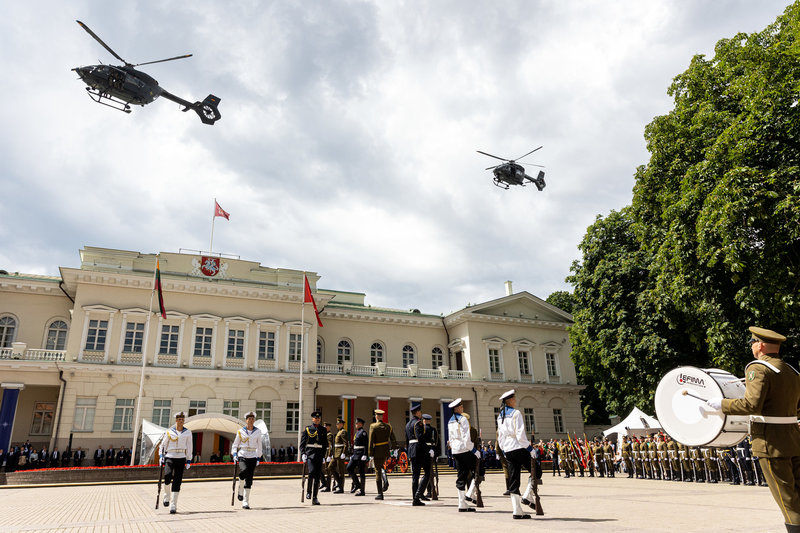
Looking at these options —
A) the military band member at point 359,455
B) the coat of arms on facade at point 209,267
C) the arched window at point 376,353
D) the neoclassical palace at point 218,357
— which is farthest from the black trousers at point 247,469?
the arched window at point 376,353

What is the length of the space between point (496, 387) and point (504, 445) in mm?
29403

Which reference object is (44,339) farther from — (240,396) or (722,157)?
(722,157)

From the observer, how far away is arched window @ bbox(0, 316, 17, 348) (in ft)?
93.3

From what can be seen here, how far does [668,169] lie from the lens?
20.1 meters

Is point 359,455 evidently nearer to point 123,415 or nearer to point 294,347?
point 123,415

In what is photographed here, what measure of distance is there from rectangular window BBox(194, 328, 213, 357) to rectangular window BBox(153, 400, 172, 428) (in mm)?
Answer: 3181

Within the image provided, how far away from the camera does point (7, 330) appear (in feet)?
94.1

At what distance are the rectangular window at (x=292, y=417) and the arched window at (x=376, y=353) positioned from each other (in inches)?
280

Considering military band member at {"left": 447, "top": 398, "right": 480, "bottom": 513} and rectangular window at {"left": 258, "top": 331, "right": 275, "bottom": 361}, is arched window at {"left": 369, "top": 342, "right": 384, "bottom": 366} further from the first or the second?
military band member at {"left": 447, "top": 398, "right": 480, "bottom": 513}

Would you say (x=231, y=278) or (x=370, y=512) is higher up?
(x=231, y=278)

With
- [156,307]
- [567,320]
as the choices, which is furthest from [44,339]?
[567,320]

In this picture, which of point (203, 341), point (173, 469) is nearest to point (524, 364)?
point (203, 341)

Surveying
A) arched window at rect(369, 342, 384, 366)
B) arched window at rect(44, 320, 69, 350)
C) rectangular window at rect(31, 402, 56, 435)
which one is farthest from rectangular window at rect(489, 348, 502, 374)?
arched window at rect(44, 320, 69, 350)

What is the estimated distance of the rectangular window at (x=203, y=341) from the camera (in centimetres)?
2989
